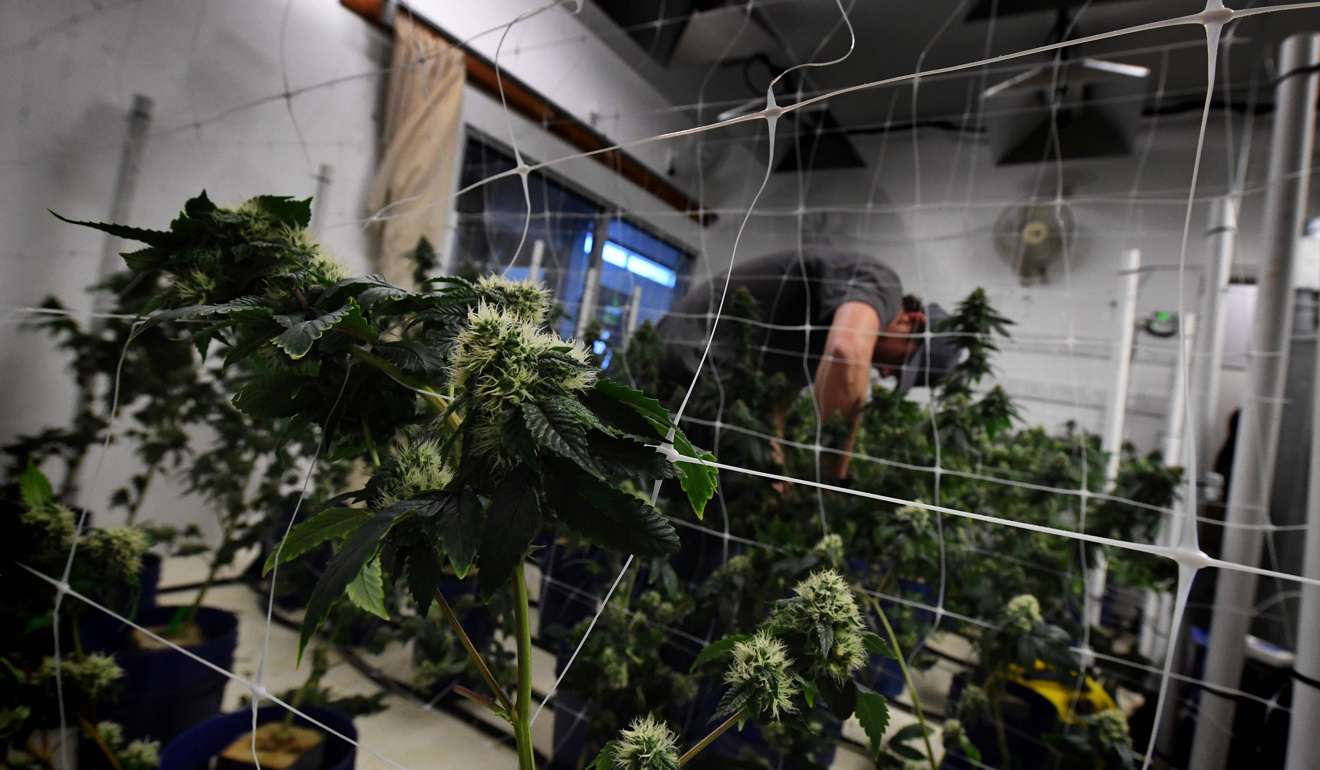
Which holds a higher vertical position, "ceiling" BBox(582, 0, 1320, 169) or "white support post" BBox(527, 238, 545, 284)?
"ceiling" BBox(582, 0, 1320, 169)

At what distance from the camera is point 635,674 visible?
103cm

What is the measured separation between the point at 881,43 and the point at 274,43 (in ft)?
8.45

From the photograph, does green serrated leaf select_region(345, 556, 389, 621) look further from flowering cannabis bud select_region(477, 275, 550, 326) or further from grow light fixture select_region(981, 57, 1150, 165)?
grow light fixture select_region(981, 57, 1150, 165)

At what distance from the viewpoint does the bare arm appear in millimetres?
1390

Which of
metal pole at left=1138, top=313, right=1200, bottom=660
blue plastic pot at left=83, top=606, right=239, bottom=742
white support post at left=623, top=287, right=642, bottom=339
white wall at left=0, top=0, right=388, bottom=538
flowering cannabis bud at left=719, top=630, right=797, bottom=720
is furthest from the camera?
metal pole at left=1138, top=313, right=1200, bottom=660

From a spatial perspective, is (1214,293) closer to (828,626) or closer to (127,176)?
(828,626)

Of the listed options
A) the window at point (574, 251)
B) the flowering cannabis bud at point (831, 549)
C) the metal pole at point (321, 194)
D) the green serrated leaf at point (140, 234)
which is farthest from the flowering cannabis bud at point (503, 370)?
the metal pole at point (321, 194)

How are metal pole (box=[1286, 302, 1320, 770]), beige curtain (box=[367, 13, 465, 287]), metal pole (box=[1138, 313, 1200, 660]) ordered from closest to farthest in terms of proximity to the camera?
metal pole (box=[1286, 302, 1320, 770]) < metal pole (box=[1138, 313, 1200, 660]) < beige curtain (box=[367, 13, 465, 287])

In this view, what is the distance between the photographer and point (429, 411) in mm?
635

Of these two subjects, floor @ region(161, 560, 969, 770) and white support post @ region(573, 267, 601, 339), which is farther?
white support post @ region(573, 267, 601, 339)

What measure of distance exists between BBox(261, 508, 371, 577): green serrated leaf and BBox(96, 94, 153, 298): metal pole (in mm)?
1467

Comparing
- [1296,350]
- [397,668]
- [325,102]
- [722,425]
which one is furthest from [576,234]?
[1296,350]

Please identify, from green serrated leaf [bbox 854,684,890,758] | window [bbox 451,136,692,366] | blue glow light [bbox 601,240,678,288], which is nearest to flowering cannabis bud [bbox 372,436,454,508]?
green serrated leaf [bbox 854,684,890,758]

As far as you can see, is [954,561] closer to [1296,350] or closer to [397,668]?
[397,668]
